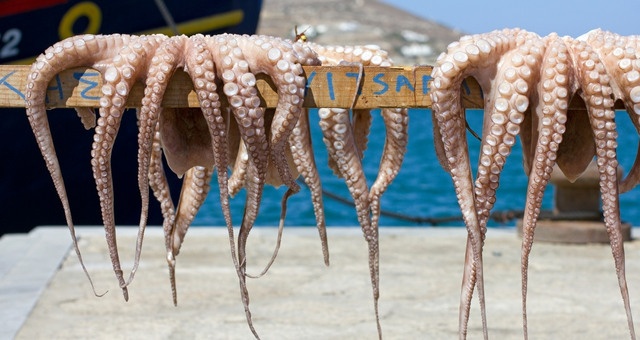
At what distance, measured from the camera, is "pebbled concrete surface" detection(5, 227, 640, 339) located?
6043 millimetres

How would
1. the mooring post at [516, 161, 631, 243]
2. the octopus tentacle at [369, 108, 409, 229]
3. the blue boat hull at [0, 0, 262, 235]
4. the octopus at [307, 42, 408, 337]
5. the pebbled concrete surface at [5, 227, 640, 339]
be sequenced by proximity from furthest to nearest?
the blue boat hull at [0, 0, 262, 235]
the mooring post at [516, 161, 631, 243]
the pebbled concrete surface at [5, 227, 640, 339]
the octopus tentacle at [369, 108, 409, 229]
the octopus at [307, 42, 408, 337]

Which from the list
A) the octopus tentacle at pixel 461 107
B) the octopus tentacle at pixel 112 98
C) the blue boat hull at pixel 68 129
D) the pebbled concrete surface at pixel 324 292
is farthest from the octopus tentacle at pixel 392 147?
the blue boat hull at pixel 68 129

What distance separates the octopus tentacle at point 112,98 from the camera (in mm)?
3041

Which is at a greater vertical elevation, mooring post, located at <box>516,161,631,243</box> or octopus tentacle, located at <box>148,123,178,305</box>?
octopus tentacle, located at <box>148,123,178,305</box>

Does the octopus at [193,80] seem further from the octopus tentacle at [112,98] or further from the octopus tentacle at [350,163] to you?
the octopus tentacle at [350,163]

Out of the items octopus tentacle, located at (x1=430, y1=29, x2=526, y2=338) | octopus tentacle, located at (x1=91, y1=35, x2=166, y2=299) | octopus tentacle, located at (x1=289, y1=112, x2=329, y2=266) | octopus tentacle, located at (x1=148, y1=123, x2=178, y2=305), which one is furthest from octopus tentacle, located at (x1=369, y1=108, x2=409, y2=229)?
octopus tentacle, located at (x1=91, y1=35, x2=166, y2=299)

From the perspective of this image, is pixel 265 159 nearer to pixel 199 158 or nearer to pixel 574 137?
pixel 199 158

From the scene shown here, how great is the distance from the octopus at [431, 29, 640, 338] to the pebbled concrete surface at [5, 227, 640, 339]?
2.86 meters

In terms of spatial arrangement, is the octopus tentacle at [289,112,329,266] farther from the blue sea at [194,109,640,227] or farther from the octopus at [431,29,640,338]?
the blue sea at [194,109,640,227]

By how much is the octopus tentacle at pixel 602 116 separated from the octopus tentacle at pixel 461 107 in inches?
7.8

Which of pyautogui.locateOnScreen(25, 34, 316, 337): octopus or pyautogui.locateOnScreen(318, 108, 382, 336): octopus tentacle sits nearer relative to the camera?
pyautogui.locateOnScreen(25, 34, 316, 337): octopus

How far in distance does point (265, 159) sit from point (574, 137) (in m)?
0.98

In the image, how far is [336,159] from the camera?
372 centimetres

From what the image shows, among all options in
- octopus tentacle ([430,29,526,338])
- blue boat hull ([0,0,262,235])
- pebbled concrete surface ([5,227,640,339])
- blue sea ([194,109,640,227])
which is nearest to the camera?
octopus tentacle ([430,29,526,338])
